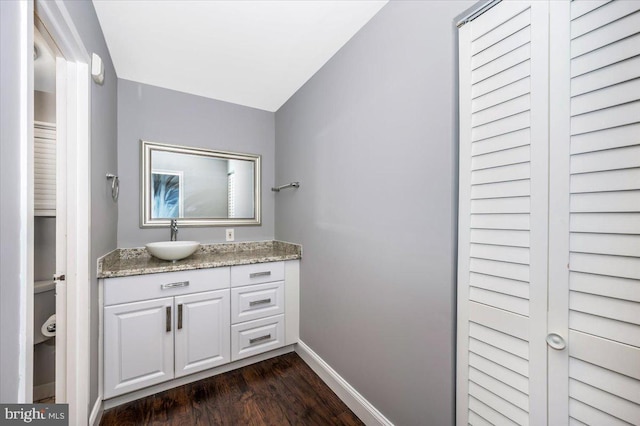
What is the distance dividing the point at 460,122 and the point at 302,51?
124 centimetres

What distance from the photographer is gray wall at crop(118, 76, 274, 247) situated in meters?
2.08

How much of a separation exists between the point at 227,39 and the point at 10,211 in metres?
1.50

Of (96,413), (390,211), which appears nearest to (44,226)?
(96,413)

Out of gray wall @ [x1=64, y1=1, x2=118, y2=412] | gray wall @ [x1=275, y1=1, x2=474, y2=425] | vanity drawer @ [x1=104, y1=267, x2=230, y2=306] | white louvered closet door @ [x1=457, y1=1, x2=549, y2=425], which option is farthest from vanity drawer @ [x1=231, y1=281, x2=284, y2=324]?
white louvered closet door @ [x1=457, y1=1, x2=549, y2=425]

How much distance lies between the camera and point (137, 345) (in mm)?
1626

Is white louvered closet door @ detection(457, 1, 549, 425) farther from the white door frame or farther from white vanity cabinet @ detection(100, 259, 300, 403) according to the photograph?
the white door frame

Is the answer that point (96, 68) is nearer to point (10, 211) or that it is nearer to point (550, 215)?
point (10, 211)

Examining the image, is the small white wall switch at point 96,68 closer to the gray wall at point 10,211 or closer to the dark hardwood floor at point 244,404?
the gray wall at point 10,211

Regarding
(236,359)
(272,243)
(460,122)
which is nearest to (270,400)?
(236,359)

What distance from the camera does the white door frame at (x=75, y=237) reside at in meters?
1.21

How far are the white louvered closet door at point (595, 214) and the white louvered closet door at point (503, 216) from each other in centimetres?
4

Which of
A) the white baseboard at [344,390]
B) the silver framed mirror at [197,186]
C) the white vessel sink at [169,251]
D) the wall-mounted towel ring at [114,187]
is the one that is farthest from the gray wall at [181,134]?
the white baseboard at [344,390]

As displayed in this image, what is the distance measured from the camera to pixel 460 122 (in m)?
1.00

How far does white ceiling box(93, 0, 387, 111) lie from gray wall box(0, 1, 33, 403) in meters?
0.99
